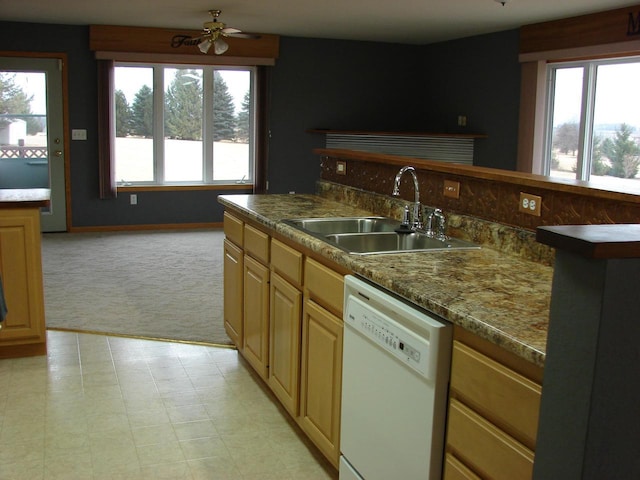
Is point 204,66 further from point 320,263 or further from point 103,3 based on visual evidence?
point 320,263

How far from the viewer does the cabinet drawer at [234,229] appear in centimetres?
368

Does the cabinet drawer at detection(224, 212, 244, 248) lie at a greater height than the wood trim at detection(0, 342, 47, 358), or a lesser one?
greater

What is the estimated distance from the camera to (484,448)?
5.62 feet

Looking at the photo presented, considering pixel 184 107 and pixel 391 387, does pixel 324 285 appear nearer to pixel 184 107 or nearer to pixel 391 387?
pixel 391 387

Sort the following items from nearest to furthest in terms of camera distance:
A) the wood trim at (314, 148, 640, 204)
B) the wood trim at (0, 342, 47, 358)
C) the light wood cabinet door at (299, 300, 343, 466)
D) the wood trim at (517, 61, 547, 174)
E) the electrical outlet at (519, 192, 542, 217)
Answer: the wood trim at (314, 148, 640, 204) < the electrical outlet at (519, 192, 542, 217) < the light wood cabinet door at (299, 300, 343, 466) < the wood trim at (0, 342, 47, 358) < the wood trim at (517, 61, 547, 174)

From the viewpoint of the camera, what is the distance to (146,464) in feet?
9.07

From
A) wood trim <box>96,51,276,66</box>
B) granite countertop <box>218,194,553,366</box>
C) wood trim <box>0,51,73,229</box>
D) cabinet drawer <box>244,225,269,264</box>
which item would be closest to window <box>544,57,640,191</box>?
wood trim <box>96,51,276,66</box>

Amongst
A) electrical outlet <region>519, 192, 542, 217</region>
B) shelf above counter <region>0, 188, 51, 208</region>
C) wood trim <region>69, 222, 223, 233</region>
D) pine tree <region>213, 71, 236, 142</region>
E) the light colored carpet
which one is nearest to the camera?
electrical outlet <region>519, 192, 542, 217</region>

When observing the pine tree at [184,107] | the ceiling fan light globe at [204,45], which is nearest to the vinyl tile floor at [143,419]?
the ceiling fan light globe at [204,45]

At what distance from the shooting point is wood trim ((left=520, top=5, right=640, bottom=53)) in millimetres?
5895

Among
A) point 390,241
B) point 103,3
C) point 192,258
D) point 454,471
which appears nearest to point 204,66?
point 103,3

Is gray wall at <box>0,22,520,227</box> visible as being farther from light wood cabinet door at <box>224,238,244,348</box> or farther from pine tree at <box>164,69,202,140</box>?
light wood cabinet door at <box>224,238,244,348</box>

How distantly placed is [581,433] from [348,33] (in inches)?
289

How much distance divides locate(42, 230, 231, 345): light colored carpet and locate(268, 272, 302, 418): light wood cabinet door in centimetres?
108
